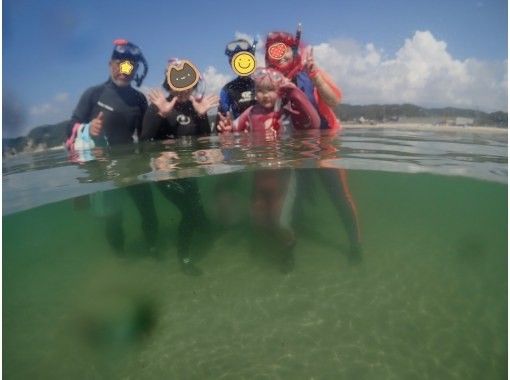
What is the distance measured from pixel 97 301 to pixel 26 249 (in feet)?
17.9

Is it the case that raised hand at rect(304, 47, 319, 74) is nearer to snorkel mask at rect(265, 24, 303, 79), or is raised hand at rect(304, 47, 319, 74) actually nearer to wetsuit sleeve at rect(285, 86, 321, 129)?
snorkel mask at rect(265, 24, 303, 79)

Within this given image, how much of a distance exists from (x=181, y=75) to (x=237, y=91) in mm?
1487

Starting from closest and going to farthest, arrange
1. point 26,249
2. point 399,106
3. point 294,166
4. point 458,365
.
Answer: point 458,365 < point 294,166 < point 399,106 < point 26,249

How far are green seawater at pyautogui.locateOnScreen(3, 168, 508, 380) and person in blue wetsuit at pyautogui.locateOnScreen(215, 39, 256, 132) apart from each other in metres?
Result: 1.90

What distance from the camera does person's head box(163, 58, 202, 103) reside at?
879 cm

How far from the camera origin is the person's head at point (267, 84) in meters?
8.33

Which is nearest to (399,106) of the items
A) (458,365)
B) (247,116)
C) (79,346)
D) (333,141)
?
(333,141)

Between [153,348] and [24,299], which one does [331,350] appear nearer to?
[153,348]

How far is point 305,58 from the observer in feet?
29.3

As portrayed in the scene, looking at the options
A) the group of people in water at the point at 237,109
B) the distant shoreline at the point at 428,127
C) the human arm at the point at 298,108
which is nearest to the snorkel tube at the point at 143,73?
the group of people in water at the point at 237,109

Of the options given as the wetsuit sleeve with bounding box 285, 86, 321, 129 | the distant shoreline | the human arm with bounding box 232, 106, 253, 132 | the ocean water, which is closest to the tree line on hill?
the distant shoreline

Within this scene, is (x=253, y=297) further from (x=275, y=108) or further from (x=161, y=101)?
(x=161, y=101)

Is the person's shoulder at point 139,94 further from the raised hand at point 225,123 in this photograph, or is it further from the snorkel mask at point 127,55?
the raised hand at point 225,123

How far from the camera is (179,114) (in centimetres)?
927
